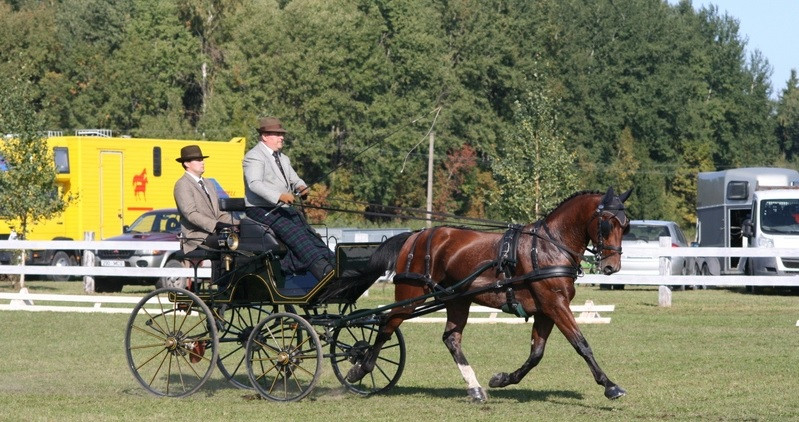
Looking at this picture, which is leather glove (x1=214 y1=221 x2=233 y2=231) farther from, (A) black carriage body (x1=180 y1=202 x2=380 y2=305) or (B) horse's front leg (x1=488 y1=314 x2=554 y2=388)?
(B) horse's front leg (x1=488 y1=314 x2=554 y2=388)

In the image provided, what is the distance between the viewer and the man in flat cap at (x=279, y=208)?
12.3 metres

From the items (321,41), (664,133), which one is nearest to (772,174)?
(321,41)

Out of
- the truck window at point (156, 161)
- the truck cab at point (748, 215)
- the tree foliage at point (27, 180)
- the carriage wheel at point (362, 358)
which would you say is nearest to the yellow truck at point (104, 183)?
the truck window at point (156, 161)

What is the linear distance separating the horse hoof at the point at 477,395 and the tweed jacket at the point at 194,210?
2.88 meters

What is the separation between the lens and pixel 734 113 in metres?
90.2

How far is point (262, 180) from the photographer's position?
12.4 metres

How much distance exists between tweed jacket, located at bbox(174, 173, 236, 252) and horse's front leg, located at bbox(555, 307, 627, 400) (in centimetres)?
343

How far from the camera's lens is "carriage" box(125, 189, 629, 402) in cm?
1145

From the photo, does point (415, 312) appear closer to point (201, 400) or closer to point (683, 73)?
point (201, 400)

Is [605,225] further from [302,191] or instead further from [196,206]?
[196,206]

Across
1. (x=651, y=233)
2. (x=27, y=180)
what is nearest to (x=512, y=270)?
(x=651, y=233)

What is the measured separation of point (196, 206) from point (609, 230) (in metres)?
3.92

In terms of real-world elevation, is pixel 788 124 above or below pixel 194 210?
above

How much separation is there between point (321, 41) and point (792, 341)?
54.8m
